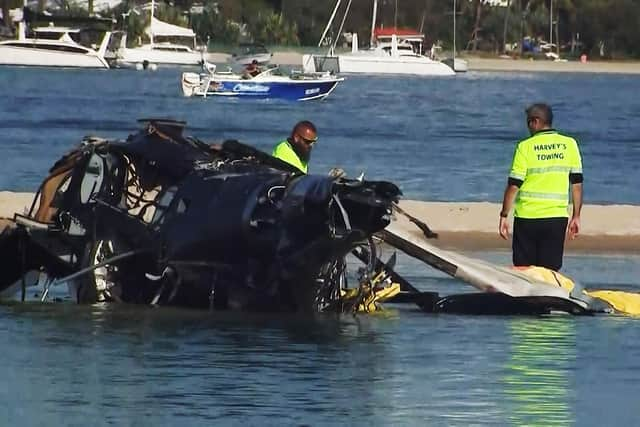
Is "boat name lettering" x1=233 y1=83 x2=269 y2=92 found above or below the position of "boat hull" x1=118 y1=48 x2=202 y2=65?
above

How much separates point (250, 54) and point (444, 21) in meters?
36.0

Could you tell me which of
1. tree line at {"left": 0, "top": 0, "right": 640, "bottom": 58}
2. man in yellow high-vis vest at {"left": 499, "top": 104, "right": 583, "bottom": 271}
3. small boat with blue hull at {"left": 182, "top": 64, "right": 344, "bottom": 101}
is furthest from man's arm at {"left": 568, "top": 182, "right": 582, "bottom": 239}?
tree line at {"left": 0, "top": 0, "right": 640, "bottom": 58}

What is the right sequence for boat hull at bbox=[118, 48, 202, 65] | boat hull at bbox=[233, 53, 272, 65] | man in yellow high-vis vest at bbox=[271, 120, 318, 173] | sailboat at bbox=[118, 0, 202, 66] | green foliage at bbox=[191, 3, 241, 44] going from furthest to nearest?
green foliage at bbox=[191, 3, 241, 44]
sailboat at bbox=[118, 0, 202, 66]
boat hull at bbox=[118, 48, 202, 65]
boat hull at bbox=[233, 53, 272, 65]
man in yellow high-vis vest at bbox=[271, 120, 318, 173]

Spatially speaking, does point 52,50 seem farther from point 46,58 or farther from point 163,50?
point 163,50

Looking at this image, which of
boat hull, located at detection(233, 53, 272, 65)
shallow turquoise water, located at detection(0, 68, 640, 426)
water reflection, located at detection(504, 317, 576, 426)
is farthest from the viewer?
boat hull, located at detection(233, 53, 272, 65)

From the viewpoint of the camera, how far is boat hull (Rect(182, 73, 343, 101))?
7362cm

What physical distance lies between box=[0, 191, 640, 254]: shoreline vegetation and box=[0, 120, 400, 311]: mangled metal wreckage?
5331mm

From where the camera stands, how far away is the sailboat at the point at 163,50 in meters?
116

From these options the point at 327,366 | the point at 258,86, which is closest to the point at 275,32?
the point at 258,86

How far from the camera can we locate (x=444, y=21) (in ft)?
481

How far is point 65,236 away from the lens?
16.1 meters

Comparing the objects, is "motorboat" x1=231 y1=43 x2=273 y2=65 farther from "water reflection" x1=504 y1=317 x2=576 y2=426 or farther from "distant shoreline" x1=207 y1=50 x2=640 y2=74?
"water reflection" x1=504 y1=317 x2=576 y2=426

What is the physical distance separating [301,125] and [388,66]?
98.6 m

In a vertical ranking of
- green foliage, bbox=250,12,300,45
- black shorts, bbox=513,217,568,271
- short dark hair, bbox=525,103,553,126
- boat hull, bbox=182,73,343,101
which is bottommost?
green foliage, bbox=250,12,300,45
